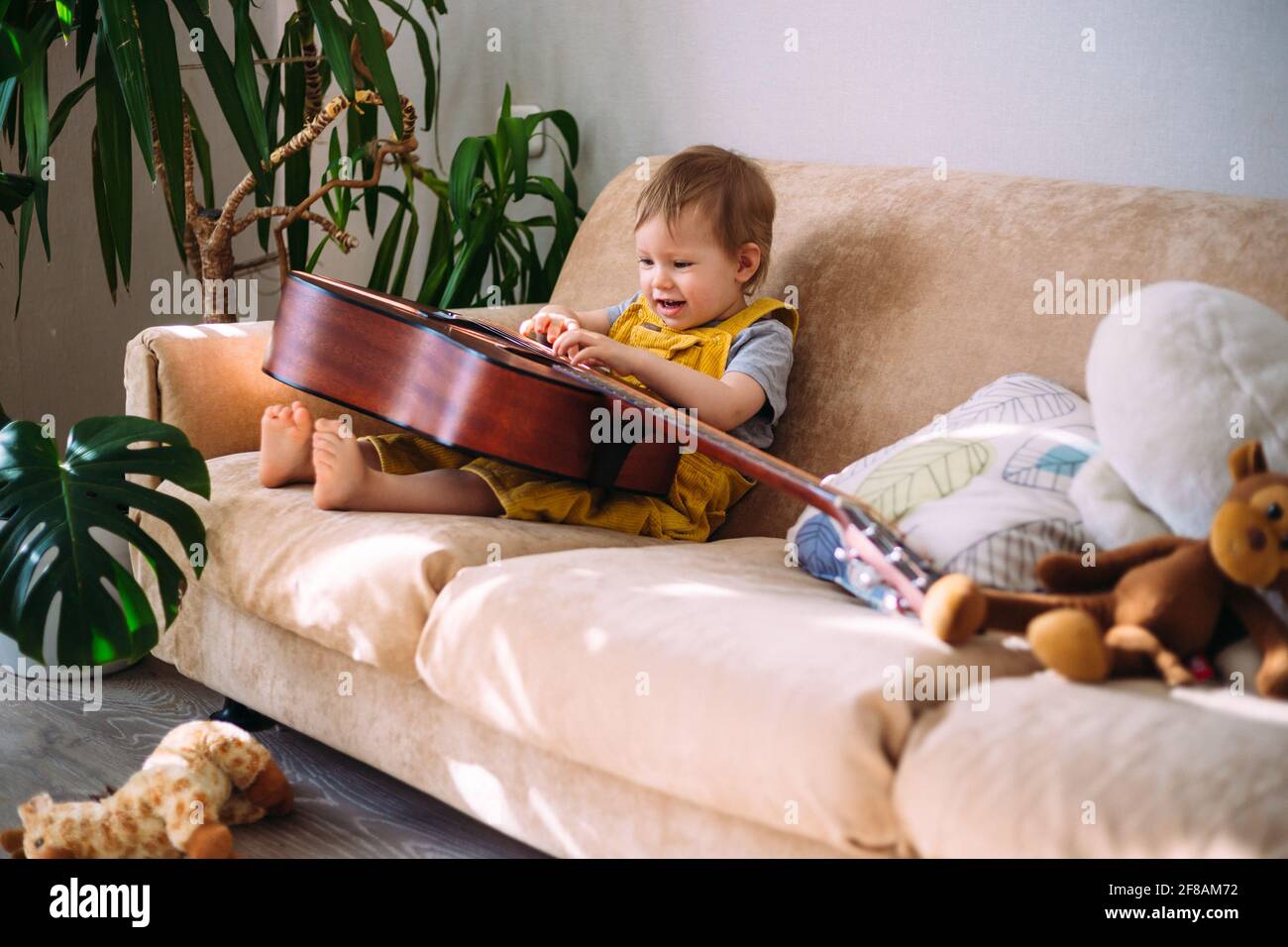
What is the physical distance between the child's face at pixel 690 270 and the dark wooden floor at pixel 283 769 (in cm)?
79

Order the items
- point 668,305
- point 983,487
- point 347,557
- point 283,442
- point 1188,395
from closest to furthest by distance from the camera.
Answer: point 1188,395 → point 983,487 → point 347,557 → point 283,442 → point 668,305

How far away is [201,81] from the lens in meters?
3.26

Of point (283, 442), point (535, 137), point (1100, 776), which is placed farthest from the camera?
point (535, 137)

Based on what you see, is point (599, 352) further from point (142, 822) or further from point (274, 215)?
point (274, 215)

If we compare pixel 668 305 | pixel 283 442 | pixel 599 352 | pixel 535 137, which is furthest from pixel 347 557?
pixel 535 137

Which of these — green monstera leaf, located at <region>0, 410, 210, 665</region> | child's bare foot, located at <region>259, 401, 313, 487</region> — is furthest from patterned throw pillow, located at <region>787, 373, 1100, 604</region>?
green monstera leaf, located at <region>0, 410, 210, 665</region>

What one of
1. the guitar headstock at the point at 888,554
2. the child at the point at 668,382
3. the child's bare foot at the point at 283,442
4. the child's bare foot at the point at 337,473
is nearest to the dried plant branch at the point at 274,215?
the child at the point at 668,382

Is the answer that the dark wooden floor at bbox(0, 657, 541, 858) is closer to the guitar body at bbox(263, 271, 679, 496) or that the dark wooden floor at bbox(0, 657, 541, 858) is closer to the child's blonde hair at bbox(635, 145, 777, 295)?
the guitar body at bbox(263, 271, 679, 496)

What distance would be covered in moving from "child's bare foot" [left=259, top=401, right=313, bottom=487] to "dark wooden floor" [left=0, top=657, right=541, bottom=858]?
1.38 ft

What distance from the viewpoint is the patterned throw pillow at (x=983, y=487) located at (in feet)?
4.17

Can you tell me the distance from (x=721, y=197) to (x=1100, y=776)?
1.14 metres

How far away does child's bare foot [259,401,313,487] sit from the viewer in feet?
5.79

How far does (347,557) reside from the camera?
1.52 meters
